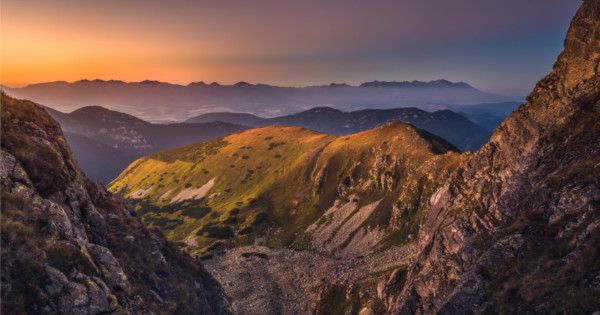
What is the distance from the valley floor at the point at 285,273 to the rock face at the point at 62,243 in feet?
142

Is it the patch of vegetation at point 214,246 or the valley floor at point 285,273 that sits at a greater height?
the valley floor at point 285,273

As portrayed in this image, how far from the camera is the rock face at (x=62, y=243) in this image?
55.2 ft

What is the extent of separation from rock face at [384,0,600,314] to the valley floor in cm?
3367

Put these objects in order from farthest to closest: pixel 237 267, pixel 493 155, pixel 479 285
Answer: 1. pixel 237 267
2. pixel 493 155
3. pixel 479 285

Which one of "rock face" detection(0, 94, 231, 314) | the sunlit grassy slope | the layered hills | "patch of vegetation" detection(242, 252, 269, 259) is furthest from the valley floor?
"rock face" detection(0, 94, 231, 314)

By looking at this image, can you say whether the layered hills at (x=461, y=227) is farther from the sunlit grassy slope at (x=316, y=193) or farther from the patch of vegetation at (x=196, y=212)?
the patch of vegetation at (x=196, y=212)

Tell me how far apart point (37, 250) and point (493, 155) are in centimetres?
6375

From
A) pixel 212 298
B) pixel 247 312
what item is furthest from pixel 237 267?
pixel 212 298

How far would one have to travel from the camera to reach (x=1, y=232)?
16.5 m

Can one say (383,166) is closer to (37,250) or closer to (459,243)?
(459,243)

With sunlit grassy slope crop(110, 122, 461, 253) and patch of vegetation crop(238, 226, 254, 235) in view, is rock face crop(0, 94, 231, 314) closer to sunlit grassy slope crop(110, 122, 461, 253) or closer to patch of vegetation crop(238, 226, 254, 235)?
sunlit grassy slope crop(110, 122, 461, 253)

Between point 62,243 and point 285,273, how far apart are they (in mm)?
82458

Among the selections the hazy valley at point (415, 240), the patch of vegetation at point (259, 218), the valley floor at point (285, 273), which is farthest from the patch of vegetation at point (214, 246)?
the hazy valley at point (415, 240)

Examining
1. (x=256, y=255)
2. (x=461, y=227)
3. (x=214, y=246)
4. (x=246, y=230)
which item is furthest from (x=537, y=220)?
(x=246, y=230)
